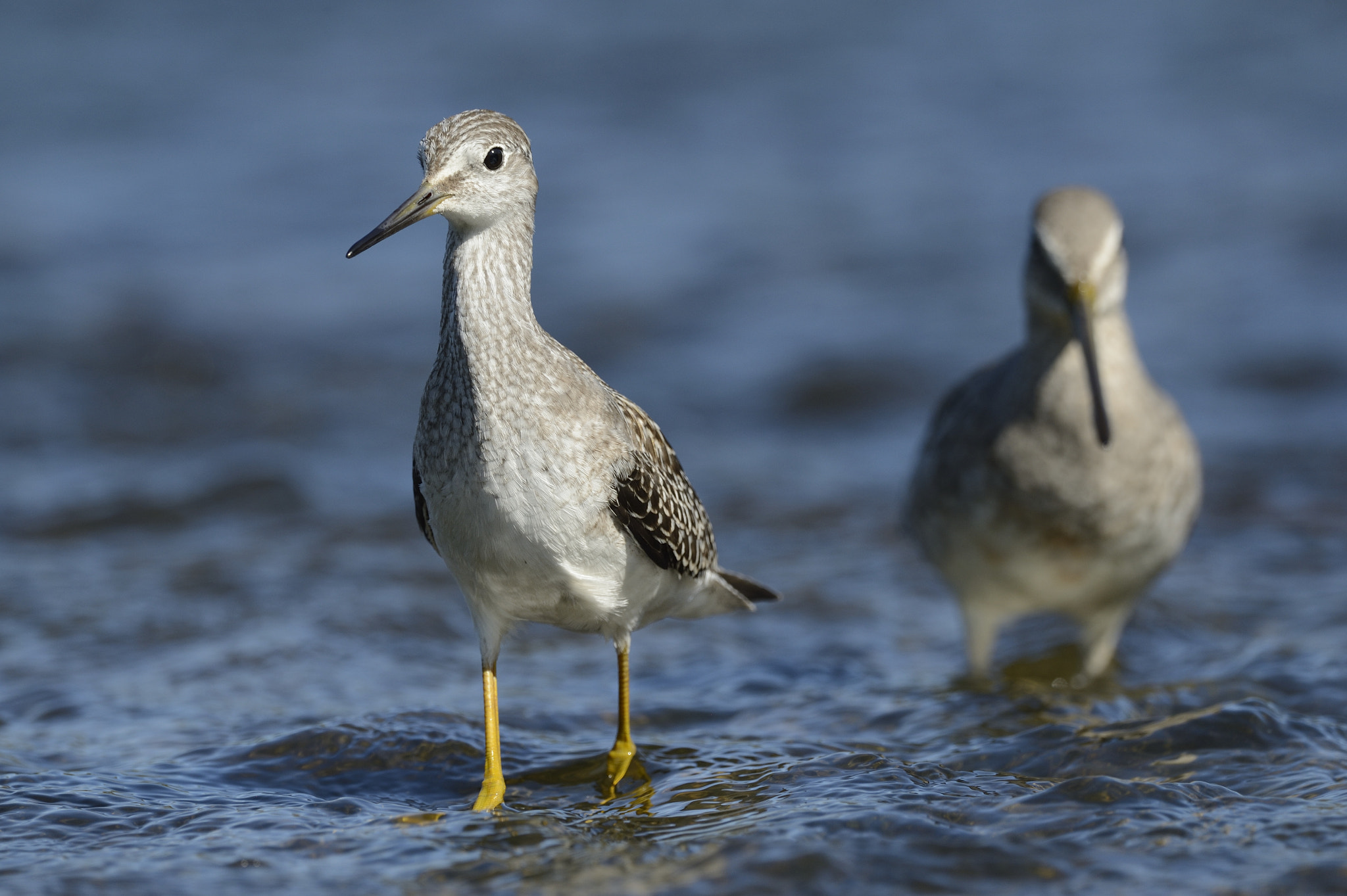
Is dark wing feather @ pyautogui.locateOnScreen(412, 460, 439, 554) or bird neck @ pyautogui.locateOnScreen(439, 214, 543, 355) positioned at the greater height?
bird neck @ pyautogui.locateOnScreen(439, 214, 543, 355)

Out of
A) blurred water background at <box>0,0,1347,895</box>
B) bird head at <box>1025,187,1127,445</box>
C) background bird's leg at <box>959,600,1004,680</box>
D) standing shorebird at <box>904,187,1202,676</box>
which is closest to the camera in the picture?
blurred water background at <box>0,0,1347,895</box>

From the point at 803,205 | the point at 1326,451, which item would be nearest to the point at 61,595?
the point at 1326,451

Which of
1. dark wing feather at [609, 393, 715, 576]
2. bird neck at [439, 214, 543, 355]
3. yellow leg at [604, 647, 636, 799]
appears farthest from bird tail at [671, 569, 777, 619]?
bird neck at [439, 214, 543, 355]

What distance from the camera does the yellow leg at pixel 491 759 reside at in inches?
237

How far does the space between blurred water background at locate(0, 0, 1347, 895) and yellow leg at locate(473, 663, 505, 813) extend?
120 mm

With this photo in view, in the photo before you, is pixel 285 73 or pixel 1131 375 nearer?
pixel 1131 375

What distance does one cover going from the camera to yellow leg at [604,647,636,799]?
6383 mm

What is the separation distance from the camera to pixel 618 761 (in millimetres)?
6418

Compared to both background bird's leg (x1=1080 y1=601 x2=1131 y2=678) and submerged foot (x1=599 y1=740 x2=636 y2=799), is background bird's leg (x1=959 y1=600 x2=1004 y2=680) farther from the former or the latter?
submerged foot (x1=599 y1=740 x2=636 y2=799)

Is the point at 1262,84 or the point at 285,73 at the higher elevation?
the point at 285,73

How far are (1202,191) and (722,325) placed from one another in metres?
6.24

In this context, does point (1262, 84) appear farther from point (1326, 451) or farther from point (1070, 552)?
point (1070, 552)

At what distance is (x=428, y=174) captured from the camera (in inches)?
219

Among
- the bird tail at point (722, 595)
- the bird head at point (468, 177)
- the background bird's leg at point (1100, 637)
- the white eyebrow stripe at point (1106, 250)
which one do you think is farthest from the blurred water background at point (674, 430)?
the bird head at point (468, 177)
